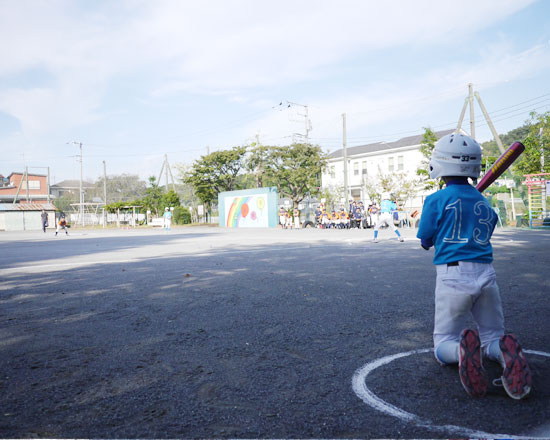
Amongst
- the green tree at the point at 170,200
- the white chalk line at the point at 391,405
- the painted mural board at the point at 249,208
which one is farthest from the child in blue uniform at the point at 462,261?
the green tree at the point at 170,200

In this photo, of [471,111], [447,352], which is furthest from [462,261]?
[471,111]

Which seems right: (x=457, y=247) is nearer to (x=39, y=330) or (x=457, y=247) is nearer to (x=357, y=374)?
(x=357, y=374)

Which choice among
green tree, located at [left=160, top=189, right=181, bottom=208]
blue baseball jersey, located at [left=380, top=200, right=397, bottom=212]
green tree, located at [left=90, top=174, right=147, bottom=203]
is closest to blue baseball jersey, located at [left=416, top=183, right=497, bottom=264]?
blue baseball jersey, located at [left=380, top=200, right=397, bottom=212]

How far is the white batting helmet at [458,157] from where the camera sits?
3.39 metres

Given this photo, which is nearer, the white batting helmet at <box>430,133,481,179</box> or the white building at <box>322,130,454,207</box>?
the white batting helmet at <box>430,133,481,179</box>

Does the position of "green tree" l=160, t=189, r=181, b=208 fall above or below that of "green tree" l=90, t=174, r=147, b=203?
below

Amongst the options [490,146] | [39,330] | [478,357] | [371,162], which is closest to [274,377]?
[478,357]

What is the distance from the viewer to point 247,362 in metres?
3.44

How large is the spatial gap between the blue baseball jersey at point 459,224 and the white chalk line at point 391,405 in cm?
83

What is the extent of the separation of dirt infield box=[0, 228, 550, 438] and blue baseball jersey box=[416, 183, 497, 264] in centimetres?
79

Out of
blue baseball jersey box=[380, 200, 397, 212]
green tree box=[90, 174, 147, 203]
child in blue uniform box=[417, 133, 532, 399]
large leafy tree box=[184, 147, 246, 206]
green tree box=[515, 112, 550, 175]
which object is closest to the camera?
child in blue uniform box=[417, 133, 532, 399]

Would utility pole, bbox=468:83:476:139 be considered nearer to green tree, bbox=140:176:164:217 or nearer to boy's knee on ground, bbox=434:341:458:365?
boy's knee on ground, bbox=434:341:458:365

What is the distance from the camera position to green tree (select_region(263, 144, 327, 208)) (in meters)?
39.6

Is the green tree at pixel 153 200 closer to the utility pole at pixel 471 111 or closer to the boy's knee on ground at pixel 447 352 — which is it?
the utility pole at pixel 471 111
